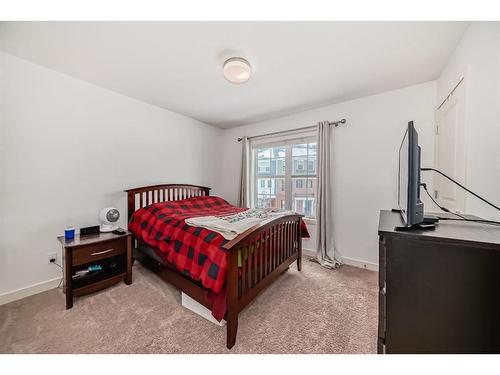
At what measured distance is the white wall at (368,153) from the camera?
2.24m

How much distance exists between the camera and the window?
10.1ft

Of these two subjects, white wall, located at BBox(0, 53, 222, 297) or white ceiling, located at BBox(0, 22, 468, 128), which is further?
white wall, located at BBox(0, 53, 222, 297)

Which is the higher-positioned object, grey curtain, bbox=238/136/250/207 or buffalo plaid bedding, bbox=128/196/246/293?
grey curtain, bbox=238/136/250/207

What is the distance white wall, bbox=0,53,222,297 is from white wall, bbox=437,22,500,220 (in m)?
3.39

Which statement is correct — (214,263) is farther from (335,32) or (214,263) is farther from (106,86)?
(106,86)

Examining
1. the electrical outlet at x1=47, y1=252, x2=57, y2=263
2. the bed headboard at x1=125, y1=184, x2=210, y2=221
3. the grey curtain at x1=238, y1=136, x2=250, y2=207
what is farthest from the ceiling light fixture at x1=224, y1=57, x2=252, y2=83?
the electrical outlet at x1=47, y1=252, x2=57, y2=263

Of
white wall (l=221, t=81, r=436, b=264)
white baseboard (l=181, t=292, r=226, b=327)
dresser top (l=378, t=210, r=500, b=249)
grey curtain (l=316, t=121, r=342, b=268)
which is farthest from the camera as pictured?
grey curtain (l=316, t=121, r=342, b=268)

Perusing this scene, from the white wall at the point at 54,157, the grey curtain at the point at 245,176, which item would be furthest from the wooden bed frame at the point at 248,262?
the grey curtain at the point at 245,176

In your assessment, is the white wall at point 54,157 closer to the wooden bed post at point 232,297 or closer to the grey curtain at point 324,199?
the wooden bed post at point 232,297

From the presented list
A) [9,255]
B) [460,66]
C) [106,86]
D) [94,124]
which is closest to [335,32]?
[460,66]

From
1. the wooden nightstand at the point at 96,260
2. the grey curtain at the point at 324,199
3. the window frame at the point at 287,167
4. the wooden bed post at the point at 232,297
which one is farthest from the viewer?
the window frame at the point at 287,167

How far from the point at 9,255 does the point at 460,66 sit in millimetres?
4261

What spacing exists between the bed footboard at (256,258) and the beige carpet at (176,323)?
0.22 meters

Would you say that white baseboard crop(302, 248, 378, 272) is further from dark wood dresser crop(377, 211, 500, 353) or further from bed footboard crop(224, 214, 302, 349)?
dark wood dresser crop(377, 211, 500, 353)
